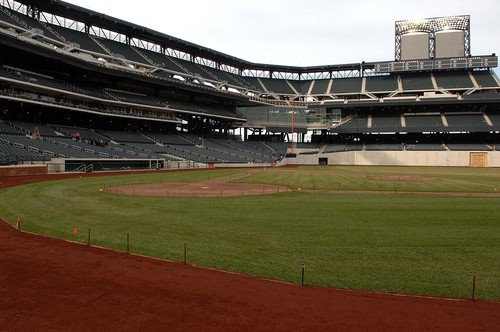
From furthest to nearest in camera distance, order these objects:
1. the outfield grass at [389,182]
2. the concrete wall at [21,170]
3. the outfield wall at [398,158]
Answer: the outfield wall at [398,158] → the concrete wall at [21,170] → the outfield grass at [389,182]

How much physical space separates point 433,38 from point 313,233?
94.3 meters

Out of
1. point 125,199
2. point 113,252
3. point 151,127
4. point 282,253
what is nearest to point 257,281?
point 282,253

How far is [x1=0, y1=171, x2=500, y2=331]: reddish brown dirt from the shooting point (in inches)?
284

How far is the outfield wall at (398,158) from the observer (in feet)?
248

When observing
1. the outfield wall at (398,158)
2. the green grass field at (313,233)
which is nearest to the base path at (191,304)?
the green grass field at (313,233)

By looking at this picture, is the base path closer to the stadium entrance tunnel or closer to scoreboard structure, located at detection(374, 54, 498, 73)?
the stadium entrance tunnel

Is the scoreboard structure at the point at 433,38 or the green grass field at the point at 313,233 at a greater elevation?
the scoreboard structure at the point at 433,38

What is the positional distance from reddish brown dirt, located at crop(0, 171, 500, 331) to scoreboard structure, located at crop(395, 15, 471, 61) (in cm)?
9653

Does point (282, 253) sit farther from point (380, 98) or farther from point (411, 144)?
point (380, 98)

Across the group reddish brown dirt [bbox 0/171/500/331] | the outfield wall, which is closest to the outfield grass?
reddish brown dirt [bbox 0/171/500/331]

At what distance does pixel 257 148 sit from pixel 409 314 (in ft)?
268

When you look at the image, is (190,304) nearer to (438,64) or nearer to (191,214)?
(191,214)

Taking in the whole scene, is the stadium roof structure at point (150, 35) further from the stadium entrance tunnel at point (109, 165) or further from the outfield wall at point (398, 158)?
the outfield wall at point (398, 158)

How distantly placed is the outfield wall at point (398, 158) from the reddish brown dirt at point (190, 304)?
7526 cm
